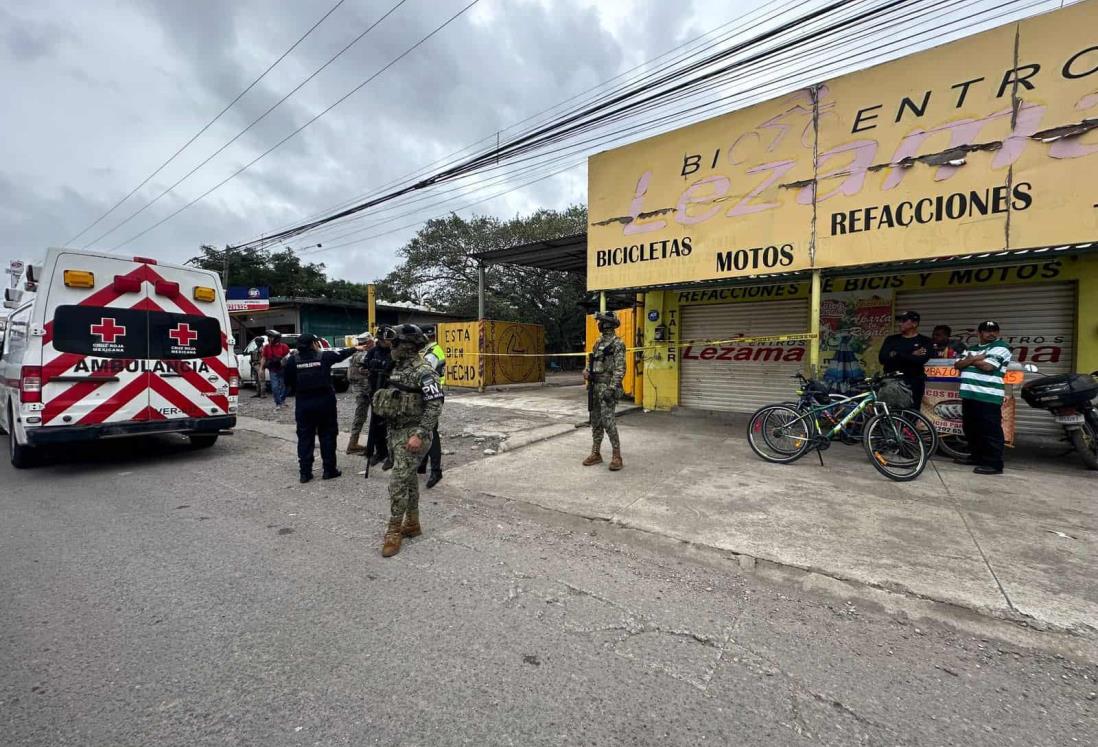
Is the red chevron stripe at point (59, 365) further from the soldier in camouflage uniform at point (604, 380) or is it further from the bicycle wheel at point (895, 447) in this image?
the bicycle wheel at point (895, 447)

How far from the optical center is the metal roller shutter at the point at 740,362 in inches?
341

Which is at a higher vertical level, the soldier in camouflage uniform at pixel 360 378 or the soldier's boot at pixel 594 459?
the soldier in camouflage uniform at pixel 360 378

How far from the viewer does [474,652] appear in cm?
240

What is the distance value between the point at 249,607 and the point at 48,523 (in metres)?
2.93

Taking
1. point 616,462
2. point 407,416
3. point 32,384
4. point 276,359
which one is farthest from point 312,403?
point 276,359

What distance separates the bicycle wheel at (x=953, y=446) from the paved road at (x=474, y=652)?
4.28 m

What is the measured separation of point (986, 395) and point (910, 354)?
33.9 inches

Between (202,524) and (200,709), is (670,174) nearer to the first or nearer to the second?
(202,524)

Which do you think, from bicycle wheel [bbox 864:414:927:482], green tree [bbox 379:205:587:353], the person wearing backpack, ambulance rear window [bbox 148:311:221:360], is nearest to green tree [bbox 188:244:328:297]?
green tree [bbox 379:205:587:353]

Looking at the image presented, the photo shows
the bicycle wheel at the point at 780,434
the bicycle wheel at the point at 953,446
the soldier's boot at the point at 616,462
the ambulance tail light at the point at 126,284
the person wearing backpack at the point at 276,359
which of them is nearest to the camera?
the soldier's boot at the point at 616,462

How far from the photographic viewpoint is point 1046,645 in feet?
8.04

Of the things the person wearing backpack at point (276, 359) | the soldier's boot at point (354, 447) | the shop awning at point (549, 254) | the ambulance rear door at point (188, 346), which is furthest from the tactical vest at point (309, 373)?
the shop awning at point (549, 254)

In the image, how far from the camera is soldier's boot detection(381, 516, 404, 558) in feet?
11.5

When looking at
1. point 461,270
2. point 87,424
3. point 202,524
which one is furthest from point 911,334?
point 461,270
